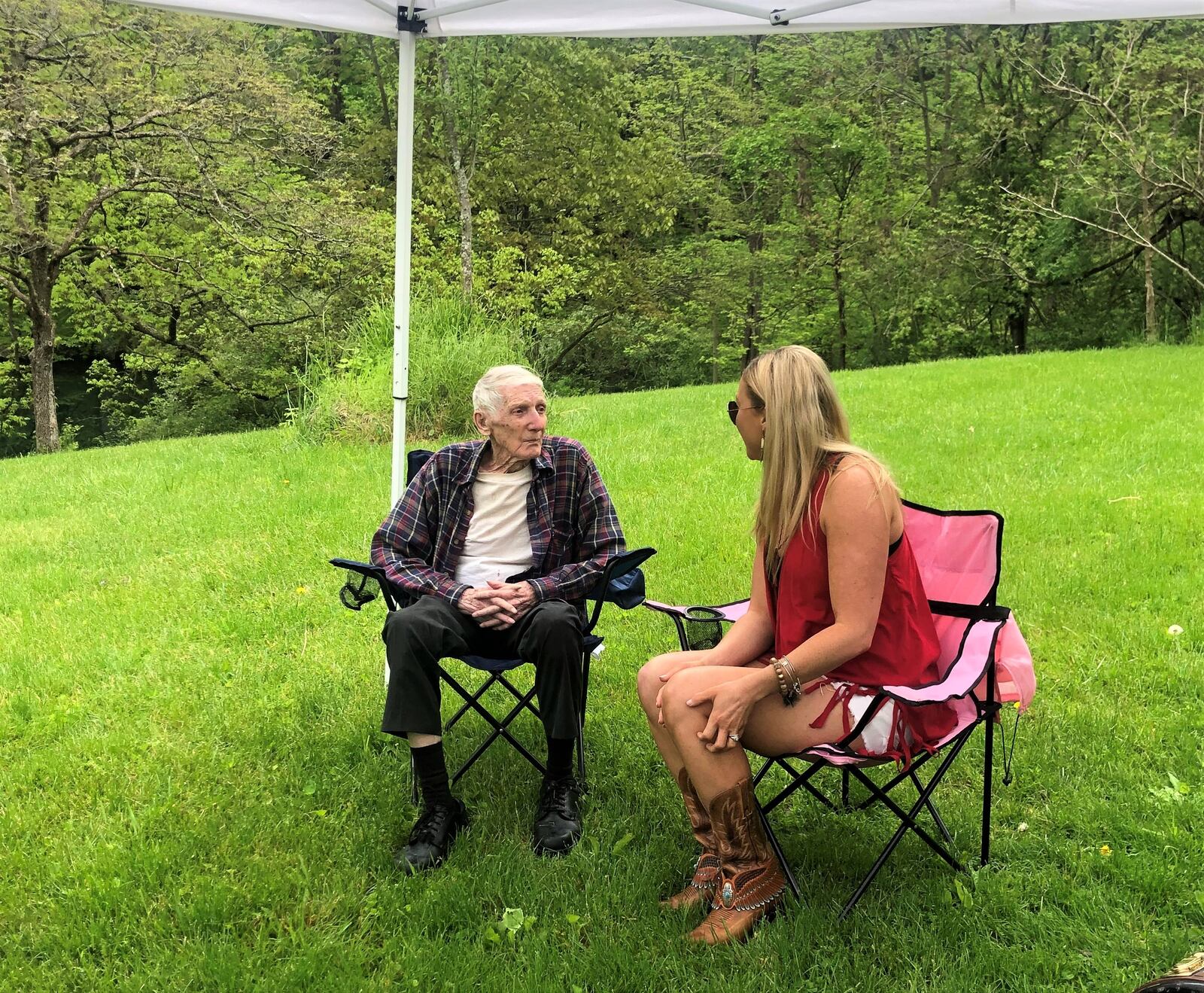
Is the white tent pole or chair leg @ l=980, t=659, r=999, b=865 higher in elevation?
the white tent pole

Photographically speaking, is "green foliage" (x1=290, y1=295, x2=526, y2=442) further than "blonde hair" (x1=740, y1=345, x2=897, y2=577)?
Yes

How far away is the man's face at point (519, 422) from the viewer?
2666 mm

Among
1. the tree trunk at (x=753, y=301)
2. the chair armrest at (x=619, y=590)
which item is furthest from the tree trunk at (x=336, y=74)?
the chair armrest at (x=619, y=590)

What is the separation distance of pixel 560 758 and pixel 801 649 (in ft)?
2.64

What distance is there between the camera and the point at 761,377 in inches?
81.4

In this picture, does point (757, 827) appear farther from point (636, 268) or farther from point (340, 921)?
point (636, 268)

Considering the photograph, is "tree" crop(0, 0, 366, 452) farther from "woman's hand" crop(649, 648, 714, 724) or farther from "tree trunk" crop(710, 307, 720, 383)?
"woman's hand" crop(649, 648, 714, 724)

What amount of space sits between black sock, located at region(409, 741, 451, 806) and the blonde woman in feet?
2.09

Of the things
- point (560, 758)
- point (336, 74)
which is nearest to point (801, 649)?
point (560, 758)

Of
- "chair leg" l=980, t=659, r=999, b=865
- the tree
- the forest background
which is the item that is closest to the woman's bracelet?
"chair leg" l=980, t=659, r=999, b=865

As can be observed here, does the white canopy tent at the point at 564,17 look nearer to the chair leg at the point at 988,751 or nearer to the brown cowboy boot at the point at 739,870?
the brown cowboy boot at the point at 739,870

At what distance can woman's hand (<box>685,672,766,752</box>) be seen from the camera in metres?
1.96

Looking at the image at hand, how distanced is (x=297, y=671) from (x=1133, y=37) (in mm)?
15800

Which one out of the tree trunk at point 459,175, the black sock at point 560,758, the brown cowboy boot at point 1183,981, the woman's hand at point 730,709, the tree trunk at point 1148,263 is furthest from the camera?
the tree trunk at point 459,175
